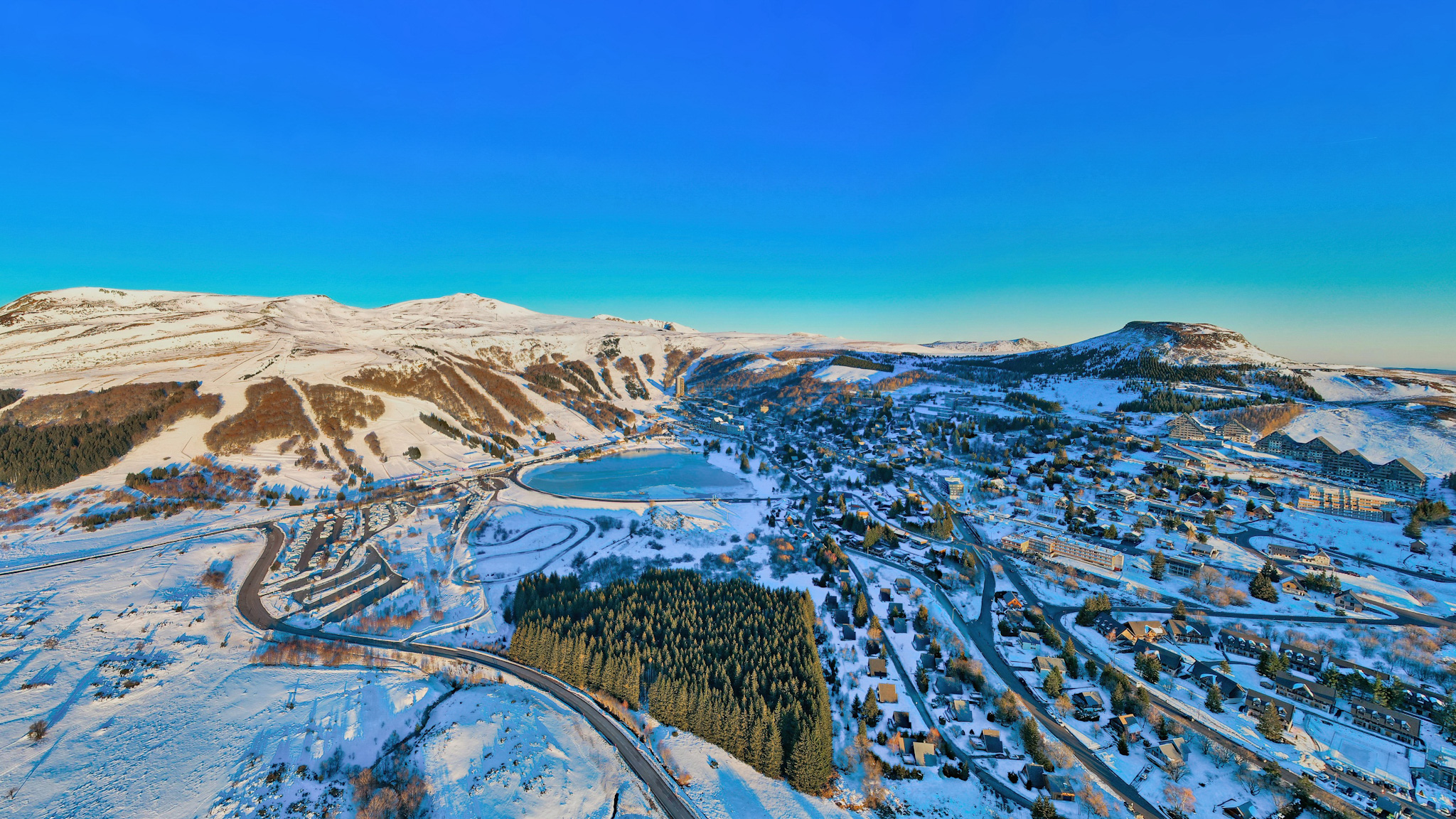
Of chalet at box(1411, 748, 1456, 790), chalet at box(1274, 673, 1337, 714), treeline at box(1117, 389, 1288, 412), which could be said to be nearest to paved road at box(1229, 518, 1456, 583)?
chalet at box(1274, 673, 1337, 714)

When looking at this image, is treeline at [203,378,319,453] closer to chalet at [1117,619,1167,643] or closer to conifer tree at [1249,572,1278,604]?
chalet at [1117,619,1167,643]

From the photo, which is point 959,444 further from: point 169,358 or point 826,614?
point 169,358

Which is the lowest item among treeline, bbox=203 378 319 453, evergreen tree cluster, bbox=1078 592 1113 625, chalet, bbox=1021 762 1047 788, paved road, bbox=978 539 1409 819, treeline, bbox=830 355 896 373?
chalet, bbox=1021 762 1047 788

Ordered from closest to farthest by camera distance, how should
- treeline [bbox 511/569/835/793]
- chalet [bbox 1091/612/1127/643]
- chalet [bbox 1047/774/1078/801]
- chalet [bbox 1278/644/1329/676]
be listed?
chalet [bbox 1047/774/1078/801] → treeline [bbox 511/569/835/793] → chalet [bbox 1278/644/1329/676] → chalet [bbox 1091/612/1127/643]

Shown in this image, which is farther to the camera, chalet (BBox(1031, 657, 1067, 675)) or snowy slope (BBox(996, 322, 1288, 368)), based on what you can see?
snowy slope (BBox(996, 322, 1288, 368))

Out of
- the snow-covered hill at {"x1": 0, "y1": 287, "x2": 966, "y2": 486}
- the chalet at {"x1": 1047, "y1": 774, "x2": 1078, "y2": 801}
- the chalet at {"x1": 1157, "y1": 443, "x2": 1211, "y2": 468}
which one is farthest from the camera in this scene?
the snow-covered hill at {"x1": 0, "y1": 287, "x2": 966, "y2": 486}

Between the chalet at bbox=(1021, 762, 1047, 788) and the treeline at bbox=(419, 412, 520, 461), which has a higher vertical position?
the treeline at bbox=(419, 412, 520, 461)

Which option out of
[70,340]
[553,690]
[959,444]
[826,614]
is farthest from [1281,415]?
[70,340]
